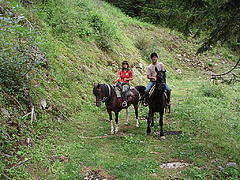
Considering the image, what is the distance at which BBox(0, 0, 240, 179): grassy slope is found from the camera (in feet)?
19.2

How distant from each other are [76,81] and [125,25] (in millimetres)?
16766

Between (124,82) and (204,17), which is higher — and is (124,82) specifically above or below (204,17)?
below

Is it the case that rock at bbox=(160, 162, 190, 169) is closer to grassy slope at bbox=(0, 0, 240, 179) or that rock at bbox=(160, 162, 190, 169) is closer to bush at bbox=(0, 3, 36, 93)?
grassy slope at bbox=(0, 0, 240, 179)

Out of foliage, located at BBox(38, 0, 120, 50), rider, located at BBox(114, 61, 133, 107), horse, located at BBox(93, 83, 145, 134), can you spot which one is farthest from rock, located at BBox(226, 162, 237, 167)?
foliage, located at BBox(38, 0, 120, 50)

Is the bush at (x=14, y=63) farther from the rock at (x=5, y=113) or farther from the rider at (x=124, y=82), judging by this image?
the rider at (x=124, y=82)

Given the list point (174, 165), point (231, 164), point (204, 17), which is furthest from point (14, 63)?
point (231, 164)

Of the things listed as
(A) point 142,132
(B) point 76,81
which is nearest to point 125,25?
(B) point 76,81

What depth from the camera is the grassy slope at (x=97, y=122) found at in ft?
19.2

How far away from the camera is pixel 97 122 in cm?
993

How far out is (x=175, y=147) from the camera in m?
7.37

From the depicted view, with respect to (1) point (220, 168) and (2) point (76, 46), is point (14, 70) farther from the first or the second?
(2) point (76, 46)

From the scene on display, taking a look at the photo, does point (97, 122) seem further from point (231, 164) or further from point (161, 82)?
point (231, 164)

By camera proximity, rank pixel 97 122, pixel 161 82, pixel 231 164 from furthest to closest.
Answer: pixel 97 122 → pixel 161 82 → pixel 231 164

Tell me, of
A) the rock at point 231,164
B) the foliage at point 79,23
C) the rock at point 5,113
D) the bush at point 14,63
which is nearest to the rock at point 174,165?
the rock at point 231,164
